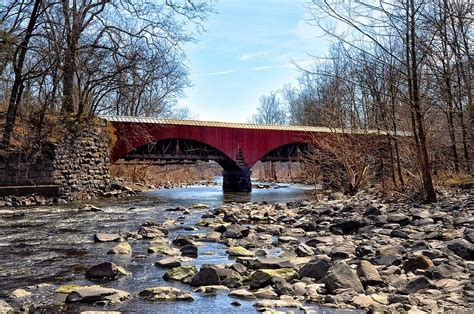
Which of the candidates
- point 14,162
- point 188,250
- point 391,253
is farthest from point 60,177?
point 391,253

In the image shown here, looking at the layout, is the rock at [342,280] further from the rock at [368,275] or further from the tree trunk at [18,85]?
the tree trunk at [18,85]

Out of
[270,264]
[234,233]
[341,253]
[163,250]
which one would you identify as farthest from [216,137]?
[270,264]

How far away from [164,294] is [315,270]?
140 centimetres

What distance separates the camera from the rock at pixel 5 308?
347 centimetres

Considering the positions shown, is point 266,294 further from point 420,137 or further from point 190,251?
point 420,137

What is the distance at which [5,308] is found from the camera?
3.53m

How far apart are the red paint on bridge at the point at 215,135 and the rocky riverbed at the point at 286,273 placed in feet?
40.6

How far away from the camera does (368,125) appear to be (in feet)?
52.3

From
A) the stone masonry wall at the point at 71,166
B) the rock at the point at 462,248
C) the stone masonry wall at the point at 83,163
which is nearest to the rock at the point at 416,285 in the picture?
the rock at the point at 462,248

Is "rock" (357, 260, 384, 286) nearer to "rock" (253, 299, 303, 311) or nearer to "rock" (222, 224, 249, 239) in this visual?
"rock" (253, 299, 303, 311)

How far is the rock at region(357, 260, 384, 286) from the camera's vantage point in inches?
157

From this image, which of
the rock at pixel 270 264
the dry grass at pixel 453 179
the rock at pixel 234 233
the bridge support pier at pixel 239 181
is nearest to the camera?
the rock at pixel 270 264

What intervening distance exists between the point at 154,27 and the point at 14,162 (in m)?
6.27

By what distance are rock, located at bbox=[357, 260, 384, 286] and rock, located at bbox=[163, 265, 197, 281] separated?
160cm
